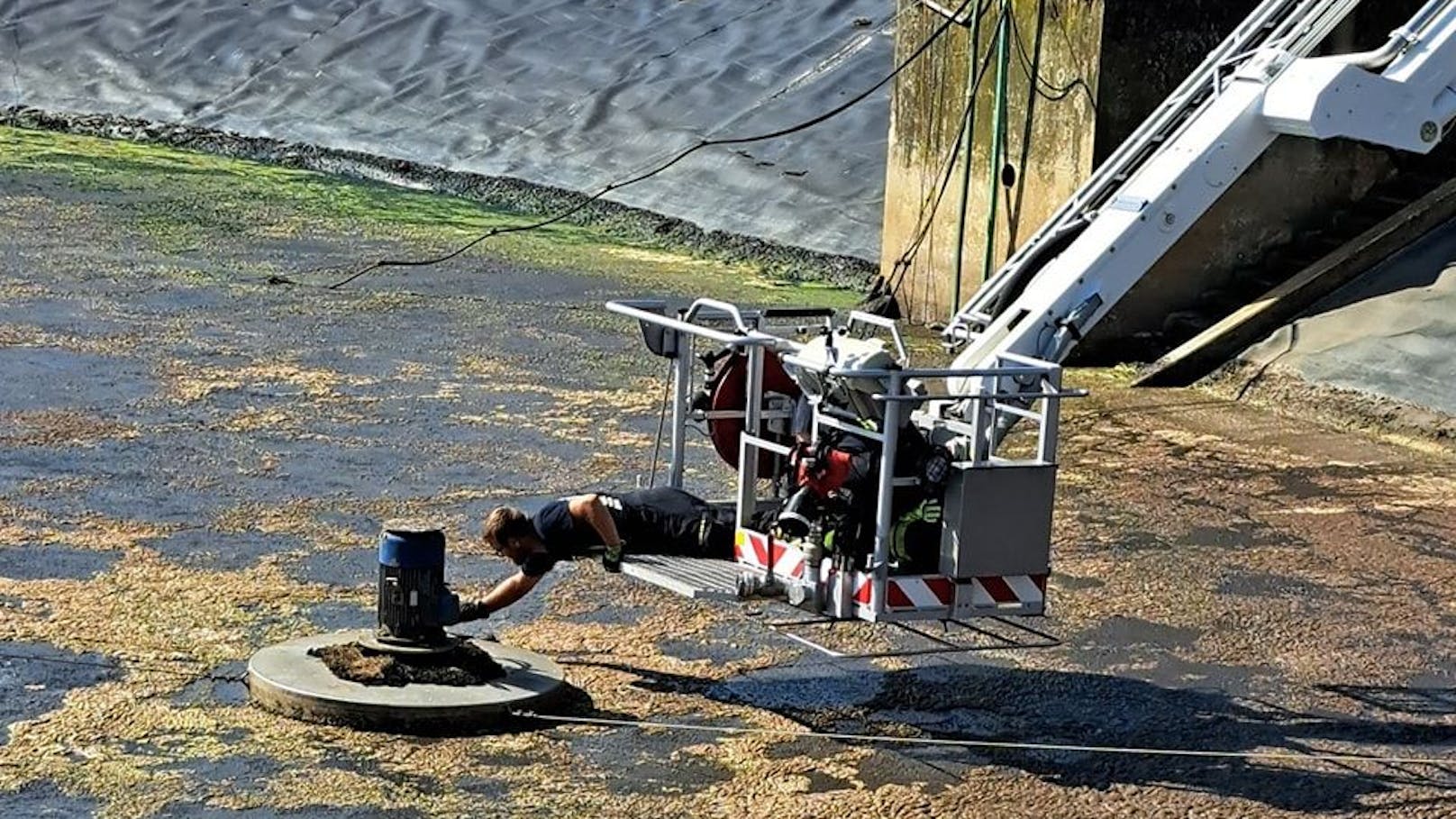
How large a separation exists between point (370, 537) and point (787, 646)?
293cm

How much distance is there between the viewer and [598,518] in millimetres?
10344

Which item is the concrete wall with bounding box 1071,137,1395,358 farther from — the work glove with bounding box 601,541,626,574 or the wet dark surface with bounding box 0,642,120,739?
the wet dark surface with bounding box 0,642,120,739

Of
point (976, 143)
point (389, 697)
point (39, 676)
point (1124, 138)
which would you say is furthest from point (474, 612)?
point (976, 143)

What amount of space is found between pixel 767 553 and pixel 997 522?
3.48 ft

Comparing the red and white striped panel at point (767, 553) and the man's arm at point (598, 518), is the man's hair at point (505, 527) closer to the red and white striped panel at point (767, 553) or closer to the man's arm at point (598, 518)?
the man's arm at point (598, 518)

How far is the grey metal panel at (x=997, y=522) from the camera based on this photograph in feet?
31.7

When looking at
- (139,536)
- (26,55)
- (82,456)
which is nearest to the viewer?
(139,536)

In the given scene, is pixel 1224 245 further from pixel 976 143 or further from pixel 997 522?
pixel 997 522

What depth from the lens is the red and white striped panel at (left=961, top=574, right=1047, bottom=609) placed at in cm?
977

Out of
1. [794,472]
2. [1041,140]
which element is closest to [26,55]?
[1041,140]

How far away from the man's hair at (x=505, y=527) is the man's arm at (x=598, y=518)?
11.7 inches

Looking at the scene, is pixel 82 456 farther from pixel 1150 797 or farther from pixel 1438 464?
pixel 1438 464

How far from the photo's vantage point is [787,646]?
11.1 meters

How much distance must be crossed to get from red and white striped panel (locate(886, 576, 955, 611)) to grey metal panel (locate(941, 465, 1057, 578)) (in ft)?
0.22
